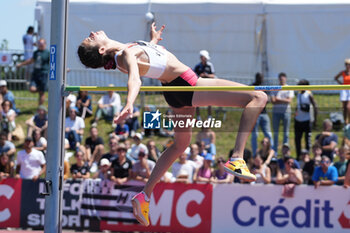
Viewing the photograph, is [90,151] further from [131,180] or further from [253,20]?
[253,20]

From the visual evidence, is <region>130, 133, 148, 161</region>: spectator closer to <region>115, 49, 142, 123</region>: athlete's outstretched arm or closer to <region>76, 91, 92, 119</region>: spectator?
<region>76, 91, 92, 119</region>: spectator

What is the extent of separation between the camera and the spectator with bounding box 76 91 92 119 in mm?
12867

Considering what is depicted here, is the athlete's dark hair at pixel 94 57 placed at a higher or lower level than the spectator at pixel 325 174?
higher

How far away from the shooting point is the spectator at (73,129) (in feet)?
38.8

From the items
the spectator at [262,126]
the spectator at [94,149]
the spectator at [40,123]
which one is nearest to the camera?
the spectator at [262,126]

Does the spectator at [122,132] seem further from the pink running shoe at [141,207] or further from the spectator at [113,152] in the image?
the pink running shoe at [141,207]

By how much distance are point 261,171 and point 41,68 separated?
5.07 metres

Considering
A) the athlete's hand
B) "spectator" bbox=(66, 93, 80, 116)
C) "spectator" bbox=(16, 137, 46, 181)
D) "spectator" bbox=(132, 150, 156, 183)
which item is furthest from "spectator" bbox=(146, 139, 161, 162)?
the athlete's hand

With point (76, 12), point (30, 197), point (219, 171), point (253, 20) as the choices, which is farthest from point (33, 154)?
point (253, 20)

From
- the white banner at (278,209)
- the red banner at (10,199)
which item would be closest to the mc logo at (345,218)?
the white banner at (278,209)

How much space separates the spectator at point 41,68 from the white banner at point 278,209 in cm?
451

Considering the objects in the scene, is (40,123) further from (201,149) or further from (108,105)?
(201,149)

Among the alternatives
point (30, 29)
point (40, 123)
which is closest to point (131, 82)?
point (40, 123)

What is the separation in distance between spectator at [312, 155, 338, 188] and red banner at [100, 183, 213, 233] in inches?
60.2
